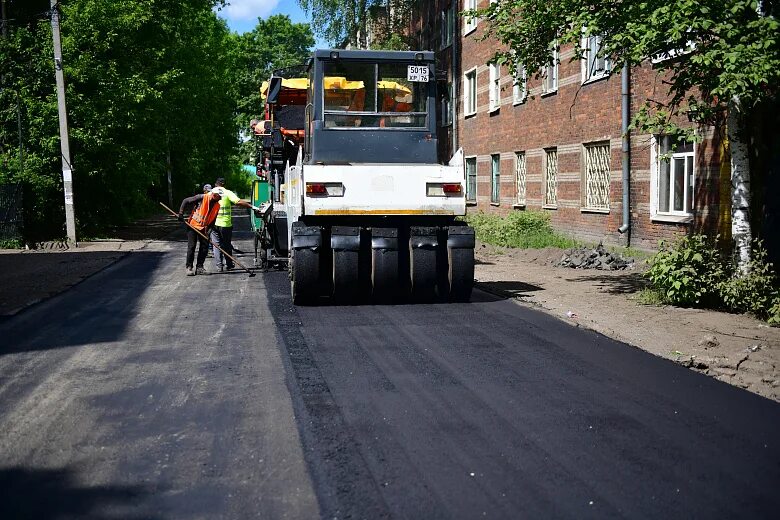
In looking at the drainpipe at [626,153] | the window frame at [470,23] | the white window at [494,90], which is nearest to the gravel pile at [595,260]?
the drainpipe at [626,153]

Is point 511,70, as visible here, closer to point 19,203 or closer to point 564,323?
point 564,323

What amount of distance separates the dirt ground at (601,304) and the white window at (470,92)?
10.4 meters

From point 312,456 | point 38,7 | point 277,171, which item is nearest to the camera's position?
point 312,456

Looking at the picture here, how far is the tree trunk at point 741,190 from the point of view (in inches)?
436

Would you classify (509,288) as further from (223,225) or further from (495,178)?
(495,178)

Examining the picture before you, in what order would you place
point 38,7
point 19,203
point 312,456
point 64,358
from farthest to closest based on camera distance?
point 38,7
point 19,203
point 64,358
point 312,456

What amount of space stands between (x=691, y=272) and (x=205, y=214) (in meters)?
8.97

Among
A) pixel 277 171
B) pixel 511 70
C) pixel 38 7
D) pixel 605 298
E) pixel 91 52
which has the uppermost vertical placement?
pixel 38 7

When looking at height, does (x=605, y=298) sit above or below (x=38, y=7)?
below

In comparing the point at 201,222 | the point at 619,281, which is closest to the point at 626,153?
the point at 619,281

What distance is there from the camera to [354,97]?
12758 millimetres

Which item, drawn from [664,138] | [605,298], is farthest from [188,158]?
[605,298]

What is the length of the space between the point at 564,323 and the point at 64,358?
17.8ft

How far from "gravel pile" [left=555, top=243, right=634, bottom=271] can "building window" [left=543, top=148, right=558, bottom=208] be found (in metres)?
5.35
